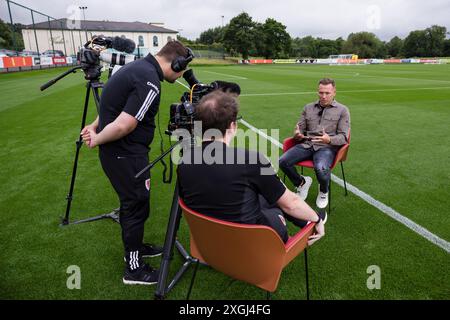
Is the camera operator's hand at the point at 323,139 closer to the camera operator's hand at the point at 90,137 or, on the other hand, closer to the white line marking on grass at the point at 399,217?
the white line marking on grass at the point at 399,217

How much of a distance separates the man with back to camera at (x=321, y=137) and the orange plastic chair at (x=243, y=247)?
2.16 metres

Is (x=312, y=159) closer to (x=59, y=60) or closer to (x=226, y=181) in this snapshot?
(x=226, y=181)

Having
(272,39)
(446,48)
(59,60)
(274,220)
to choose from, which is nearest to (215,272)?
(274,220)

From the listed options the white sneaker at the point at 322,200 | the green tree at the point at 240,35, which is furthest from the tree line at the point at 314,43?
the white sneaker at the point at 322,200

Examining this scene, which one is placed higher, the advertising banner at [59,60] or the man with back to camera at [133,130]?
the advertising banner at [59,60]

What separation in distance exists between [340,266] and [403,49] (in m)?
111

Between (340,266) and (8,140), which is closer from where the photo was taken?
(340,266)

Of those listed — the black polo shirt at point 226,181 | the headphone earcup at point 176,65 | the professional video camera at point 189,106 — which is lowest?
A: the black polo shirt at point 226,181

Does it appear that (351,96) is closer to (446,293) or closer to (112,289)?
(446,293)

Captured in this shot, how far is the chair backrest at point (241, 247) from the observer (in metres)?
1.67

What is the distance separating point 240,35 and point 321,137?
252 ft

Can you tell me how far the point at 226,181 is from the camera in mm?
1805
